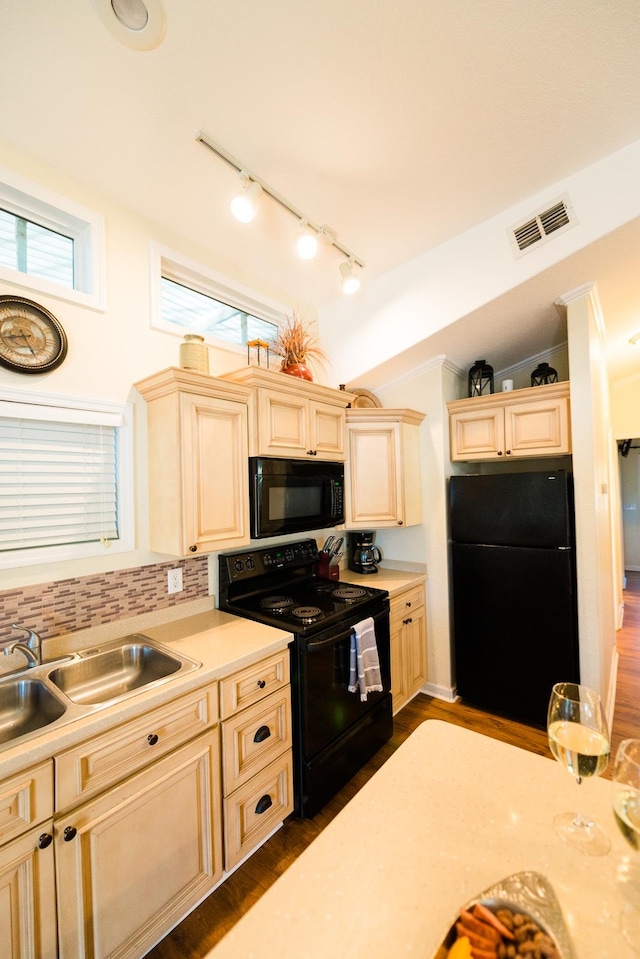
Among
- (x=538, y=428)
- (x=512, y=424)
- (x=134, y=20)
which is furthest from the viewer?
(x=512, y=424)

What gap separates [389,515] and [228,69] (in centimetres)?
237

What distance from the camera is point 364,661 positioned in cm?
211

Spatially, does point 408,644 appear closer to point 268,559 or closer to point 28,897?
point 268,559

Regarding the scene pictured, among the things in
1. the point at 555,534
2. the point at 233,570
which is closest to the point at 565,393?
the point at 555,534

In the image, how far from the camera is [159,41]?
1.29 m

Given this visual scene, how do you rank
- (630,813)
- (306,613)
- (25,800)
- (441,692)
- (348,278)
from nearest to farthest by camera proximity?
(630,813) < (25,800) < (306,613) < (348,278) < (441,692)

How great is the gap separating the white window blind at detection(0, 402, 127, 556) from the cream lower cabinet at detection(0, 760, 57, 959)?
86 cm

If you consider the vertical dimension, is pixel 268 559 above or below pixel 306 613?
above

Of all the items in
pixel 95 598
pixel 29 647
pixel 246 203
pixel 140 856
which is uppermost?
pixel 246 203

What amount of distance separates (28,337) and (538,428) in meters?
2.86

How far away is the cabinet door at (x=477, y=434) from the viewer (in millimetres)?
2881

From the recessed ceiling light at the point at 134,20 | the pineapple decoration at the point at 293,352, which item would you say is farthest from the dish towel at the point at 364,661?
the recessed ceiling light at the point at 134,20

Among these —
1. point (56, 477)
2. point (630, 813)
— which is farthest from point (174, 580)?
point (630, 813)

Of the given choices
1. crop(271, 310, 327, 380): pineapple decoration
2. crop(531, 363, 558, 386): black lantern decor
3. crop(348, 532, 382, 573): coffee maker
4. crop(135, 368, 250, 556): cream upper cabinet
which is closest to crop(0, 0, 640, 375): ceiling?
crop(271, 310, 327, 380): pineapple decoration
